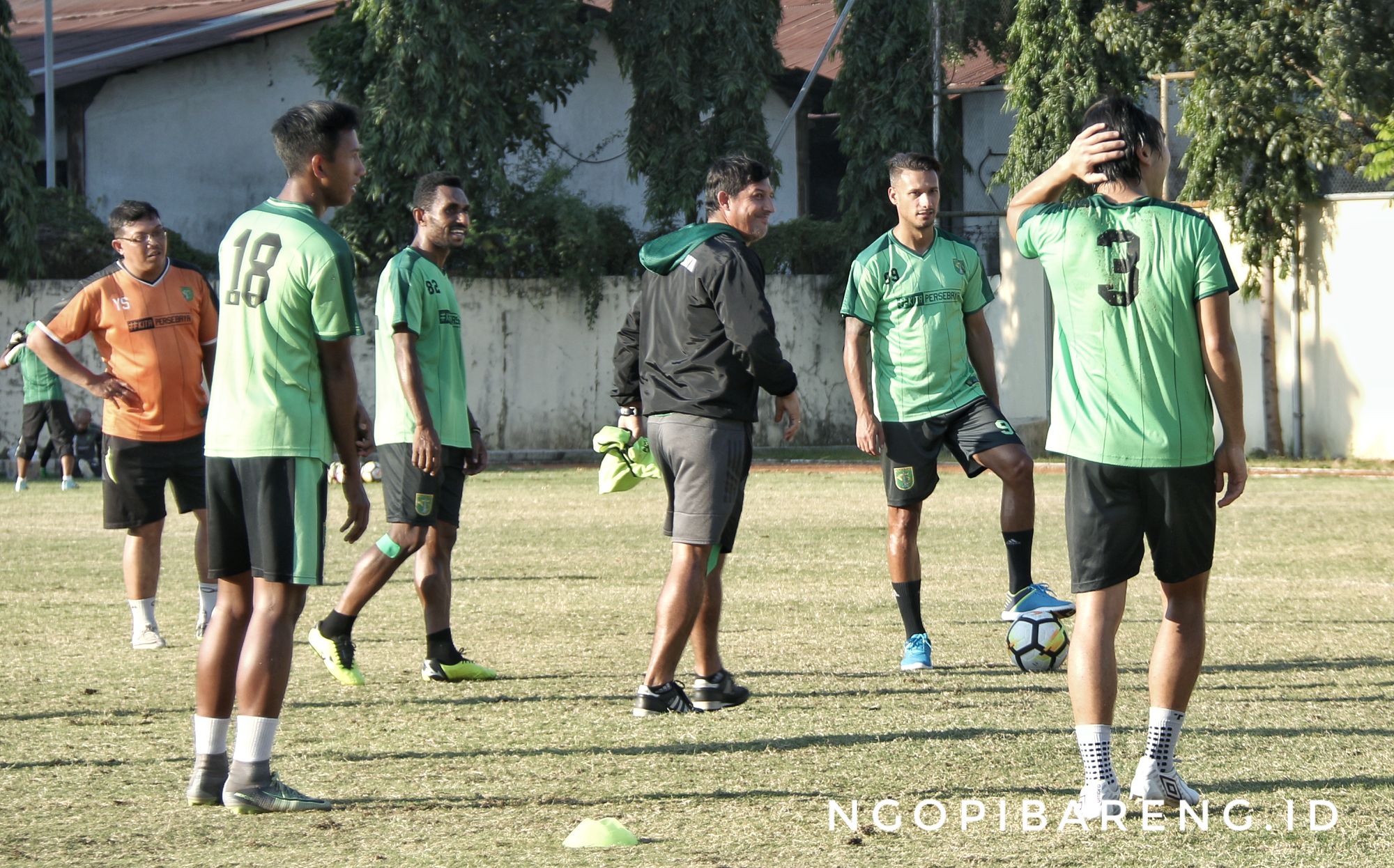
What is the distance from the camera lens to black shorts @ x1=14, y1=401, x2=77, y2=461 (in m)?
19.7

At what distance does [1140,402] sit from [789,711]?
7.68 ft

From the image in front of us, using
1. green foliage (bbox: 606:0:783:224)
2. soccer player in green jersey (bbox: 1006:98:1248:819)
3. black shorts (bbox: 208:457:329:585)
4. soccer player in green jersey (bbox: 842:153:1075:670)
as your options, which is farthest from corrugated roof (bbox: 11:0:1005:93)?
black shorts (bbox: 208:457:329:585)

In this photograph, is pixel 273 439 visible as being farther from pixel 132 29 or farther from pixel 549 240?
pixel 132 29

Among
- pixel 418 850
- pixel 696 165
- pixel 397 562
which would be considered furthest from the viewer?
pixel 696 165

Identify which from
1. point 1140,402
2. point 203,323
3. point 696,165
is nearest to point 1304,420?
point 696,165

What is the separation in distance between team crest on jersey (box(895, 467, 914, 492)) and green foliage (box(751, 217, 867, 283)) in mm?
19146

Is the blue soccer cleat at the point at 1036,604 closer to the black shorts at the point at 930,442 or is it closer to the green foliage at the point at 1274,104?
the black shorts at the point at 930,442

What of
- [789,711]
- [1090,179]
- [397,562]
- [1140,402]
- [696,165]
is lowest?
[789,711]

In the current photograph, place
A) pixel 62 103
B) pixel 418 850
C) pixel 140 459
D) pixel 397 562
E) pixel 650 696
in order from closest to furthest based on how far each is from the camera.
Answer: pixel 418 850 → pixel 650 696 → pixel 397 562 → pixel 140 459 → pixel 62 103

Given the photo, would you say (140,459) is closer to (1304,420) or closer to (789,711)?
(789,711)

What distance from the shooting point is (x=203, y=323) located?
889 cm

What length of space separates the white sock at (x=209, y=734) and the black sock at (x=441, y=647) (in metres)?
2.19

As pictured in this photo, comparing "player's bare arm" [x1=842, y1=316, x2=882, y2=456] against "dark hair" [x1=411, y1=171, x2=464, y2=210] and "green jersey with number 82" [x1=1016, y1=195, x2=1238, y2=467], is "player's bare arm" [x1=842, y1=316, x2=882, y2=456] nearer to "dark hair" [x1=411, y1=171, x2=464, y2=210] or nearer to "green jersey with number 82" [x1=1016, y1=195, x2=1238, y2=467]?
"dark hair" [x1=411, y1=171, x2=464, y2=210]

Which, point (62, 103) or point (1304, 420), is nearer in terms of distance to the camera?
point (1304, 420)
